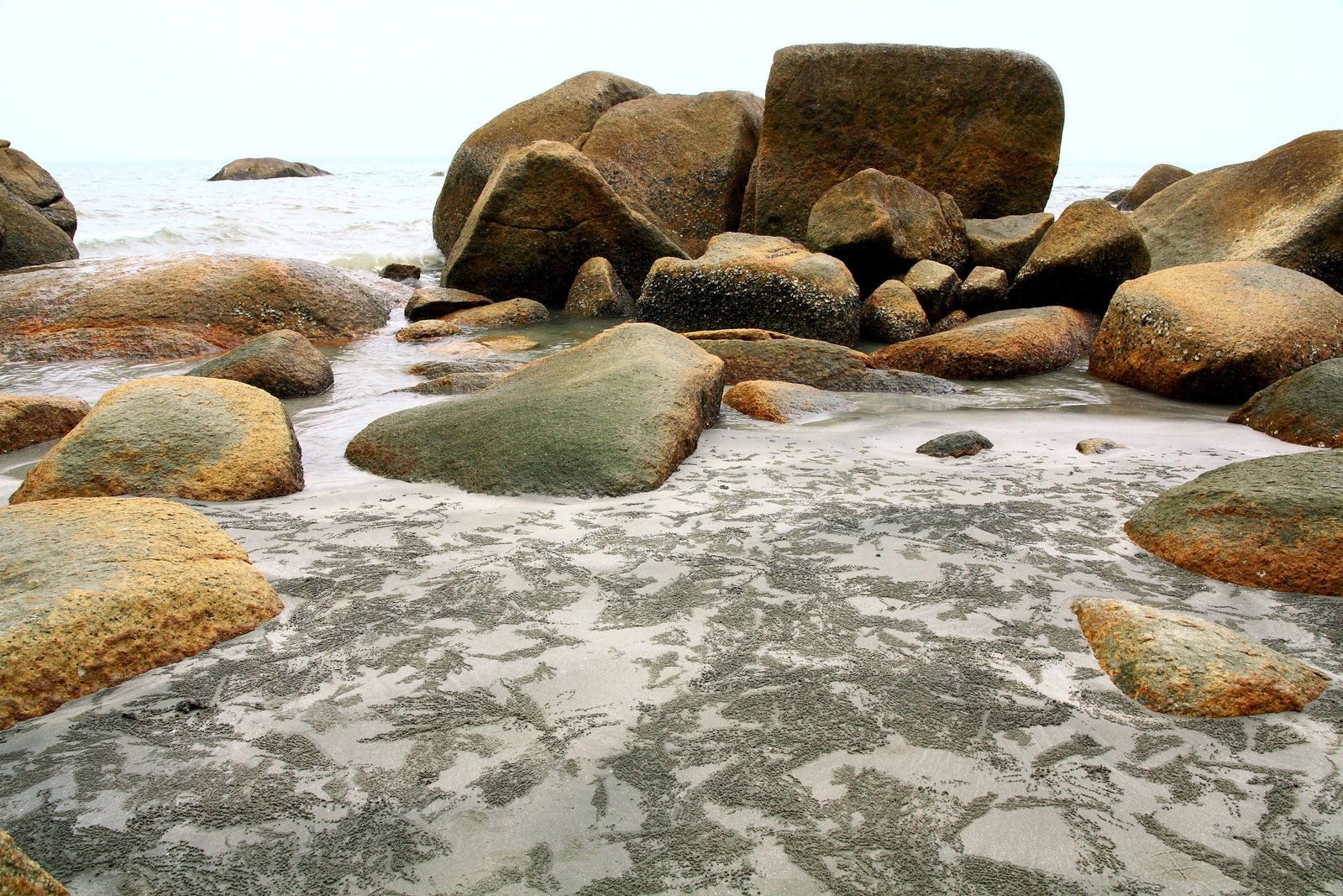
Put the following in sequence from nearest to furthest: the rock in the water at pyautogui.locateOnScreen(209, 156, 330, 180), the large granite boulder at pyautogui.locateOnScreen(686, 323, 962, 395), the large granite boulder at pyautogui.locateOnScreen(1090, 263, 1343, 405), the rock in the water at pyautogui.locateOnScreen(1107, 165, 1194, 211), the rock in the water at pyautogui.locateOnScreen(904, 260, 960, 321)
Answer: the large granite boulder at pyautogui.locateOnScreen(1090, 263, 1343, 405) < the large granite boulder at pyautogui.locateOnScreen(686, 323, 962, 395) < the rock in the water at pyautogui.locateOnScreen(904, 260, 960, 321) < the rock in the water at pyautogui.locateOnScreen(1107, 165, 1194, 211) < the rock in the water at pyautogui.locateOnScreen(209, 156, 330, 180)

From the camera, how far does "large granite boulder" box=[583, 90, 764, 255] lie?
9.78 meters

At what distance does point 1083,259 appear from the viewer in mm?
7090

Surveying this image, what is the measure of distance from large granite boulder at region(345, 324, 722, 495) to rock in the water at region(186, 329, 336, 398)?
1642 mm

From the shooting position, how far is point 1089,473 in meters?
3.62

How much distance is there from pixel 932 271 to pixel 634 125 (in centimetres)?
407

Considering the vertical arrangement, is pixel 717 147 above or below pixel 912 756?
above

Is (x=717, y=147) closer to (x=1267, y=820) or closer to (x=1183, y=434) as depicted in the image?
(x=1183, y=434)

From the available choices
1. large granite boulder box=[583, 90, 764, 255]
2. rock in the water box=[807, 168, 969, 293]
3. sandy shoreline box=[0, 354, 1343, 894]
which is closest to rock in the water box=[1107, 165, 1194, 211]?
large granite boulder box=[583, 90, 764, 255]

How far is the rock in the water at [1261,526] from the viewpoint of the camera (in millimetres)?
2516

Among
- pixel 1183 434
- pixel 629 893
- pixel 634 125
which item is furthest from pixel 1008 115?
pixel 629 893

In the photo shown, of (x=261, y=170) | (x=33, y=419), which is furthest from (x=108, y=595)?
(x=261, y=170)

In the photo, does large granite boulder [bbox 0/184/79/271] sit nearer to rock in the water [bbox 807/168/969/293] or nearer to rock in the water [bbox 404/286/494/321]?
rock in the water [bbox 404/286/494/321]

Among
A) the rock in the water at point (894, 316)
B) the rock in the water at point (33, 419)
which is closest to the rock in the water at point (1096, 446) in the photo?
the rock in the water at point (894, 316)

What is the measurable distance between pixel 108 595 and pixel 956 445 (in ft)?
10.3
